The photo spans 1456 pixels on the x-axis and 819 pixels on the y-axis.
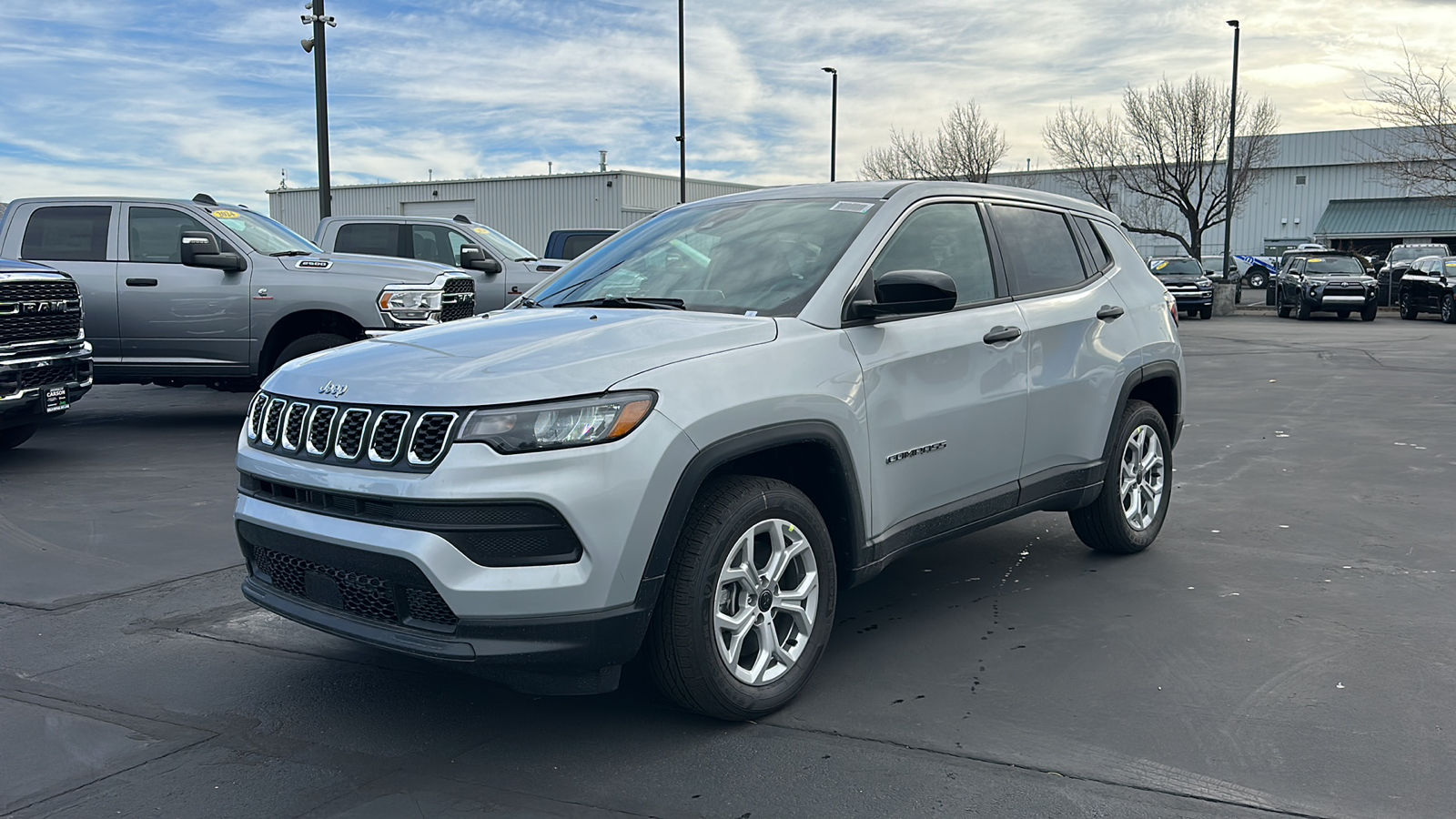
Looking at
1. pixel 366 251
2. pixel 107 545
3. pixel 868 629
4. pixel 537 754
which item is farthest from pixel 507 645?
pixel 366 251

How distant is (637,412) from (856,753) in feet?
3.96

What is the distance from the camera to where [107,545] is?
20.2 ft

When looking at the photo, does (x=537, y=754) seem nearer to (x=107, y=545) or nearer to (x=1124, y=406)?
(x=1124, y=406)

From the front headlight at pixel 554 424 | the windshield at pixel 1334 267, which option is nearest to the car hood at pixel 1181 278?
the windshield at pixel 1334 267

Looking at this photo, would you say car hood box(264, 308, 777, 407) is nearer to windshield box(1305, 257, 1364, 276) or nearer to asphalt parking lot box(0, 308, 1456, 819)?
asphalt parking lot box(0, 308, 1456, 819)

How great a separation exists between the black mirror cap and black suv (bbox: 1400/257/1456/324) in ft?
89.8

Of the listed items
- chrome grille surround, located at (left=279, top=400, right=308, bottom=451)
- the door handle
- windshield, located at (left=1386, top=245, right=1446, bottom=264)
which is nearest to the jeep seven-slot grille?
Result: chrome grille surround, located at (left=279, top=400, right=308, bottom=451)

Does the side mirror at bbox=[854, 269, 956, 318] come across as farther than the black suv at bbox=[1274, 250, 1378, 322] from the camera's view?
No

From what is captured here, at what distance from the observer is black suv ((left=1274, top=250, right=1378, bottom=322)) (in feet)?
91.8

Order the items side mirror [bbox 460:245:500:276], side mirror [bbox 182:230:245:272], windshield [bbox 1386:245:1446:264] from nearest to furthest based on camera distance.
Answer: side mirror [bbox 182:230:245:272]
side mirror [bbox 460:245:500:276]
windshield [bbox 1386:245:1446:264]

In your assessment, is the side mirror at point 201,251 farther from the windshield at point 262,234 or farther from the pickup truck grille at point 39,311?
the pickup truck grille at point 39,311

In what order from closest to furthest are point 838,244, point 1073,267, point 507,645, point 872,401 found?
point 507,645 < point 872,401 < point 838,244 < point 1073,267

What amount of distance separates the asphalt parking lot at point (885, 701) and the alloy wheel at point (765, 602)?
20 cm

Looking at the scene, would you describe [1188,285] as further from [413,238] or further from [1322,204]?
[1322,204]
